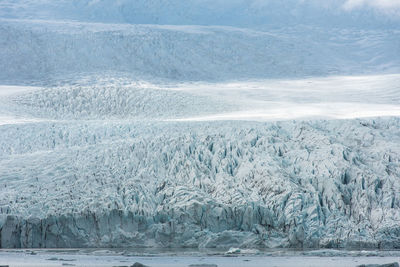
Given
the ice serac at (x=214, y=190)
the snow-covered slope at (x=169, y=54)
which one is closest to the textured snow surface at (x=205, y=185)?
the ice serac at (x=214, y=190)

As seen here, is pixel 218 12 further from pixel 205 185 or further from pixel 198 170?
pixel 205 185

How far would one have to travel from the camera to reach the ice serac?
8.84 meters

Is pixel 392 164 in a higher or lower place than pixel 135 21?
lower

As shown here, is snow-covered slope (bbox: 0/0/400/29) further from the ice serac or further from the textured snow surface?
the ice serac

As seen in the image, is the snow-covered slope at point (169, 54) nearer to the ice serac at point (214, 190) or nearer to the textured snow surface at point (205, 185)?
the textured snow surface at point (205, 185)

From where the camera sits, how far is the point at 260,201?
9.19 meters

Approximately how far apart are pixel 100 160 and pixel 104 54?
12.5 meters

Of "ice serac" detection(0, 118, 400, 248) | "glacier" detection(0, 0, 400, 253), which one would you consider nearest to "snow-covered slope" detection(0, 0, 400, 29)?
"glacier" detection(0, 0, 400, 253)

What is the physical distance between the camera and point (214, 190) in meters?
9.59

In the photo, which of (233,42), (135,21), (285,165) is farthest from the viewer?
(135,21)

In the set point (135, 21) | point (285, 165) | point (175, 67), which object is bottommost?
point (285, 165)

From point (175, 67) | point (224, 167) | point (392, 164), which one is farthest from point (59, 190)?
point (175, 67)

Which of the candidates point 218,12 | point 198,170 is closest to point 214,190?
point 198,170

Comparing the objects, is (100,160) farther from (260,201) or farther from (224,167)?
(260,201)
